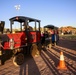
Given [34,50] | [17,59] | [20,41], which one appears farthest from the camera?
[34,50]

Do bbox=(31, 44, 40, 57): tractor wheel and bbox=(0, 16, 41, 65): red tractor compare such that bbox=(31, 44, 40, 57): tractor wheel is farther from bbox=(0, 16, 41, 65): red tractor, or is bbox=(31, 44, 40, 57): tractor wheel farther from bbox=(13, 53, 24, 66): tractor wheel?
bbox=(13, 53, 24, 66): tractor wheel

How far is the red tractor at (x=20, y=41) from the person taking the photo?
10086 millimetres

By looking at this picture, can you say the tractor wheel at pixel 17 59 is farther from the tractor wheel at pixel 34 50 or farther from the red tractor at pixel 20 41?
the tractor wheel at pixel 34 50

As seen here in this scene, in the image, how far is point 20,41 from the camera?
1135cm

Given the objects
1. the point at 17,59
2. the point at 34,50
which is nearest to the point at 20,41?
the point at 17,59

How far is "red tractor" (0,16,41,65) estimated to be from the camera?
33.1 feet

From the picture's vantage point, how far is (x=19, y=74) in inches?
322

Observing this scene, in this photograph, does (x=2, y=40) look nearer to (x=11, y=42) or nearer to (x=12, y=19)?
(x=11, y=42)

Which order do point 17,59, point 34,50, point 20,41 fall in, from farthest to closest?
1. point 34,50
2. point 20,41
3. point 17,59

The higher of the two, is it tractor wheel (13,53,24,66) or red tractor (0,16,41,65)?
red tractor (0,16,41,65)

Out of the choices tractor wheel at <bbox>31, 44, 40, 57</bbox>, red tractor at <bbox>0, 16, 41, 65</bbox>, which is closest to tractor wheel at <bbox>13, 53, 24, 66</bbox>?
red tractor at <bbox>0, 16, 41, 65</bbox>

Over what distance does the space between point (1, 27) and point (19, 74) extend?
2.90m

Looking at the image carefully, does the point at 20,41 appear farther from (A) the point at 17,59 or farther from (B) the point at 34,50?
(B) the point at 34,50

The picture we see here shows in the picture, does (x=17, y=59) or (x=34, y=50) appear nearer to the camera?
(x=17, y=59)
